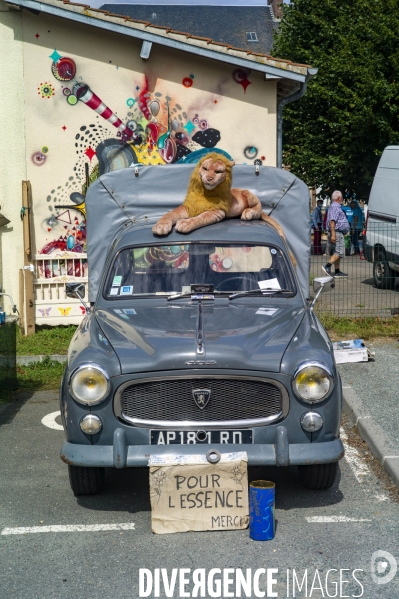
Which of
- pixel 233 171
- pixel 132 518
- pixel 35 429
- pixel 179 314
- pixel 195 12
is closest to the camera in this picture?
pixel 132 518

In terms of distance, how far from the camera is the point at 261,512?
4.66 m

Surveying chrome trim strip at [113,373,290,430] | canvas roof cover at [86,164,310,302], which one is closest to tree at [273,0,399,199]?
canvas roof cover at [86,164,310,302]

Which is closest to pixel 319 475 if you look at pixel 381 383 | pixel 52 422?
pixel 52 422

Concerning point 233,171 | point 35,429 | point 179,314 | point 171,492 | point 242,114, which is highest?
point 242,114

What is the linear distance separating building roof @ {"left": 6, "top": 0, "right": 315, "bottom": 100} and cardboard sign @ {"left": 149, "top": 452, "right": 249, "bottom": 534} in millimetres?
7831

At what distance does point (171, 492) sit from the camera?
15.6ft

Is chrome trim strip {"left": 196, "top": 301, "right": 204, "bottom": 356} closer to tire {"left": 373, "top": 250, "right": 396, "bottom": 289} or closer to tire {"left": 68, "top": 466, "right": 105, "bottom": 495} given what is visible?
tire {"left": 68, "top": 466, "right": 105, "bottom": 495}

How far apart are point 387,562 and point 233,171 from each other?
449 cm

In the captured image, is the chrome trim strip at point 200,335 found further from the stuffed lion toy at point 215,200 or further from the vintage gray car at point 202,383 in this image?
the stuffed lion toy at point 215,200

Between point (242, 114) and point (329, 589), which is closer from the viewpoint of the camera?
point (329, 589)

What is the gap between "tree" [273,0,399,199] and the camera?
972 inches

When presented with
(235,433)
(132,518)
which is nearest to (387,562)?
(235,433)

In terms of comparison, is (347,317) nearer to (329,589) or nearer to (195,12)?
(329,589)

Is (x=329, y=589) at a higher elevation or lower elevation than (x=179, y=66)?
lower
